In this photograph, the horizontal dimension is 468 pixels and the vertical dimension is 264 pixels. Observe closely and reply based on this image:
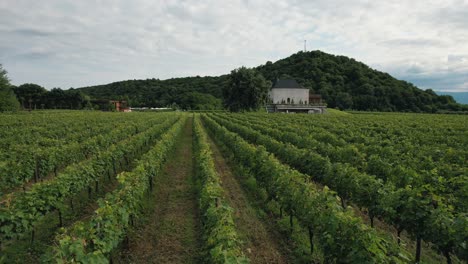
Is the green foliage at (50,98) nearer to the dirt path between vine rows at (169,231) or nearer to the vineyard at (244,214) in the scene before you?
the vineyard at (244,214)

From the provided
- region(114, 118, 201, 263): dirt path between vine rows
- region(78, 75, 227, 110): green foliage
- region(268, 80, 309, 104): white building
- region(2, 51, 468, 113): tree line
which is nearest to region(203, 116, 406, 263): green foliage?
region(114, 118, 201, 263): dirt path between vine rows

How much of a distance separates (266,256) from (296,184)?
204 centimetres

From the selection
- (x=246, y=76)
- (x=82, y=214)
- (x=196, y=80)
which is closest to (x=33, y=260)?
(x=82, y=214)

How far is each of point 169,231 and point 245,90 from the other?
57.9 metres

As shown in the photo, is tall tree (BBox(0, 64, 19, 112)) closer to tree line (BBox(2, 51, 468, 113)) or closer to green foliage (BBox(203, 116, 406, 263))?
tree line (BBox(2, 51, 468, 113))

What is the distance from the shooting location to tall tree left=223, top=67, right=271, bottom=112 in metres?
64.2

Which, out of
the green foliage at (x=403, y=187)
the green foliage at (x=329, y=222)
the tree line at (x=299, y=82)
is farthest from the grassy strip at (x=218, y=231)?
the tree line at (x=299, y=82)

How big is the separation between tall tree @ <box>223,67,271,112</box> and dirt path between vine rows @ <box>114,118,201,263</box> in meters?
53.1

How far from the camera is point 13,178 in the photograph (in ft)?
32.1

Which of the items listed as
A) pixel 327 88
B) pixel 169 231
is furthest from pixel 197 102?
pixel 169 231

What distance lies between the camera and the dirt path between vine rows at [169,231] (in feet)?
22.1

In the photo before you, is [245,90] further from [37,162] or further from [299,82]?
[299,82]

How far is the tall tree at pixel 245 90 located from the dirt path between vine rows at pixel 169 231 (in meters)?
53.1

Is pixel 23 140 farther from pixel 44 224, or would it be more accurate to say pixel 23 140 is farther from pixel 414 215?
pixel 414 215
